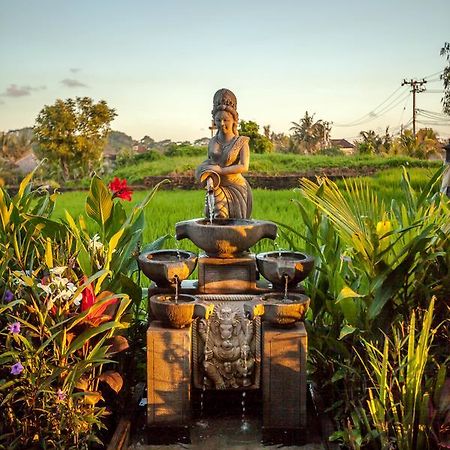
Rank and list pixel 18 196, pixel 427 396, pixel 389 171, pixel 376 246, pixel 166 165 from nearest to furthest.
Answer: pixel 427 396 < pixel 376 246 < pixel 18 196 < pixel 389 171 < pixel 166 165

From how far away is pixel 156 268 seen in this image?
10.0ft

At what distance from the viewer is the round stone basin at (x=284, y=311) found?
9.24 feet

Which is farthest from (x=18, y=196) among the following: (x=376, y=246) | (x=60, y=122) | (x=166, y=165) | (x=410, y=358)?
(x=60, y=122)

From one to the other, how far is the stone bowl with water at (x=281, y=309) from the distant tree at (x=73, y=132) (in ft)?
36.8

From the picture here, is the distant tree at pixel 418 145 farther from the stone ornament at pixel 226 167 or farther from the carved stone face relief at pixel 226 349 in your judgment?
the carved stone face relief at pixel 226 349

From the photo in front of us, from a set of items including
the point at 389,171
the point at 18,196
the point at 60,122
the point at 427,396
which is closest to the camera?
the point at 427,396

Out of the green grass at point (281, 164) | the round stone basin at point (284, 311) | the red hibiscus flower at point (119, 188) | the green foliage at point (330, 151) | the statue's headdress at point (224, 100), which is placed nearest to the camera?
the round stone basin at point (284, 311)

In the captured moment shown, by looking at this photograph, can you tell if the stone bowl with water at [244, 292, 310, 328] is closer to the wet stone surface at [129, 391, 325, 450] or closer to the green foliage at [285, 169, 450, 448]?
the green foliage at [285, 169, 450, 448]

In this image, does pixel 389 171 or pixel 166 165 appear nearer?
pixel 389 171

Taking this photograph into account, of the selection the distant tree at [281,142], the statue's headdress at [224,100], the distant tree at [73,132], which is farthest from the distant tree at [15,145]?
the statue's headdress at [224,100]

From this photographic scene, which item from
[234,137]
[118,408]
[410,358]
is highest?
[234,137]

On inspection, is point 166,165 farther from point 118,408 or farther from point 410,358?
point 410,358

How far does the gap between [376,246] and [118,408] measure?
1482 mm

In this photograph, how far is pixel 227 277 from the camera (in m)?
3.19
